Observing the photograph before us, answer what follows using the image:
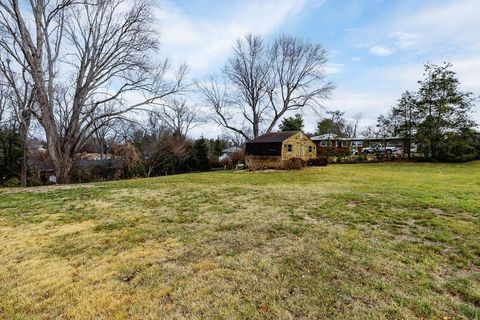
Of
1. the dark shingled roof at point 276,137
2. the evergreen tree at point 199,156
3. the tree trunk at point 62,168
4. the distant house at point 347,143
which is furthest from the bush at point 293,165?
the tree trunk at point 62,168

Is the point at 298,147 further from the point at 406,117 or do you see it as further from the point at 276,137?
the point at 406,117

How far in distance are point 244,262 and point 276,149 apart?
707 inches

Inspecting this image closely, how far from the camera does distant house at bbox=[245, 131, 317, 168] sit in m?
20.6

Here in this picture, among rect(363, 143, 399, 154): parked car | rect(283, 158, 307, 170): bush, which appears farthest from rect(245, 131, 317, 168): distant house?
rect(363, 143, 399, 154): parked car

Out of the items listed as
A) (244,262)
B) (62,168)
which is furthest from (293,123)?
(244,262)

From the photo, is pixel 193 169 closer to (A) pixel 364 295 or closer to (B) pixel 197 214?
(B) pixel 197 214

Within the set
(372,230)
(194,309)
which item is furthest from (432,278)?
(194,309)

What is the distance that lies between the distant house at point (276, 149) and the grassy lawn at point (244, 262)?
47.8 feet

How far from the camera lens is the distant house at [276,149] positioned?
20.6 metres

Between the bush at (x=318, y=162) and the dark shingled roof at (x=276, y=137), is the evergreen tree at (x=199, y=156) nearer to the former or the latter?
the dark shingled roof at (x=276, y=137)

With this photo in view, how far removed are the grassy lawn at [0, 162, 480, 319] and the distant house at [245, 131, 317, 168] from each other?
14.6 m

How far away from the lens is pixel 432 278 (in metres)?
2.75

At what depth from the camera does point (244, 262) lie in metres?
3.20

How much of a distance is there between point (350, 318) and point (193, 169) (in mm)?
26226
